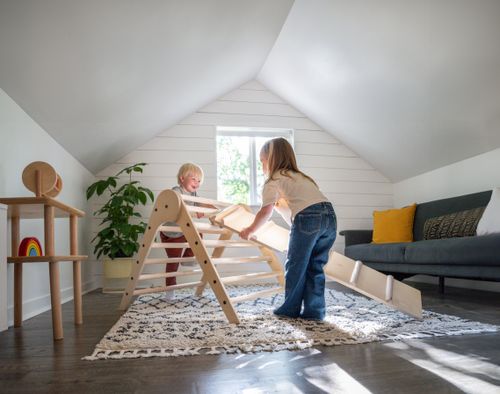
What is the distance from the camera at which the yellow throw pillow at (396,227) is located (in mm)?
4000

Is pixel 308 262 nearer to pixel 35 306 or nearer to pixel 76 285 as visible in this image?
pixel 76 285

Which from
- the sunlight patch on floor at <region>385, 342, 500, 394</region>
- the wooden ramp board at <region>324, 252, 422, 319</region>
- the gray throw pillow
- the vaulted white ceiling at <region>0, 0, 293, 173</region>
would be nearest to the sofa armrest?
the gray throw pillow

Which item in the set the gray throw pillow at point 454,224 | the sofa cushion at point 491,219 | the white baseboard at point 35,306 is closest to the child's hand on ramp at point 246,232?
the white baseboard at point 35,306

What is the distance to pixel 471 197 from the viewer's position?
3.29 meters

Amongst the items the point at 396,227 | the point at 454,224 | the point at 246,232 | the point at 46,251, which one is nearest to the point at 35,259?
the point at 46,251

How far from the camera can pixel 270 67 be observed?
4.38 metres

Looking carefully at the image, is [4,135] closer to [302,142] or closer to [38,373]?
[38,373]

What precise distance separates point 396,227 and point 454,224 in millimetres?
888

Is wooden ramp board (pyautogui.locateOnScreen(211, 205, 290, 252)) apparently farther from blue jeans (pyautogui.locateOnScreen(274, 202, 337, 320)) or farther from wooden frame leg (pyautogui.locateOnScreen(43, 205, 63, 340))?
wooden frame leg (pyautogui.locateOnScreen(43, 205, 63, 340))

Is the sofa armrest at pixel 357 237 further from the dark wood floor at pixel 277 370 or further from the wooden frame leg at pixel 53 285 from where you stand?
the wooden frame leg at pixel 53 285

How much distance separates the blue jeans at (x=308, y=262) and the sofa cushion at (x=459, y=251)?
0.99m

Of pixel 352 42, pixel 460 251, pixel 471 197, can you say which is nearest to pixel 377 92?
pixel 352 42

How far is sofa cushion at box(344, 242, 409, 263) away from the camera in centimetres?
328

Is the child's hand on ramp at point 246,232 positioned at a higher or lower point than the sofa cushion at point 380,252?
higher
